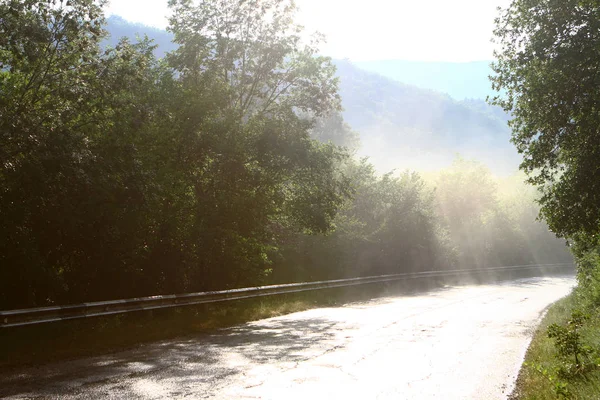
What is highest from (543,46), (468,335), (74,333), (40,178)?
(543,46)

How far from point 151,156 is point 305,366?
10.7 meters

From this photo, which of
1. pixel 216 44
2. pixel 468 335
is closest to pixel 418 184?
pixel 216 44

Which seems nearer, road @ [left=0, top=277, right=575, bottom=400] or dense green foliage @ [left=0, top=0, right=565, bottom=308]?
road @ [left=0, top=277, right=575, bottom=400]

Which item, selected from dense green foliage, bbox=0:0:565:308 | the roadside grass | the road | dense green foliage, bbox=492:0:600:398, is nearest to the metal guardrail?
the road

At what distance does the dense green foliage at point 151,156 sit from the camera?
47.9ft

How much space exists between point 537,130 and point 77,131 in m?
13.7

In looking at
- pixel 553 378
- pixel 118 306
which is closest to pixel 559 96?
pixel 553 378

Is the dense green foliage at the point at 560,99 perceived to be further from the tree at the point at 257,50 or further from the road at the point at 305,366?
the tree at the point at 257,50

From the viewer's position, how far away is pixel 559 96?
1823 cm

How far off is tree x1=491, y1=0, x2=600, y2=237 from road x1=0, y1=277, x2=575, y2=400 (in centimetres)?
469

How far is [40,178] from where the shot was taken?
13891 millimetres

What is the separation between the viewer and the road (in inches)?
315

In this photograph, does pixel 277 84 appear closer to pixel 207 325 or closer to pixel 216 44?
pixel 216 44

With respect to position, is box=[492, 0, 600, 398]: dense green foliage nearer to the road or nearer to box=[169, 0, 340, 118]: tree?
the road
